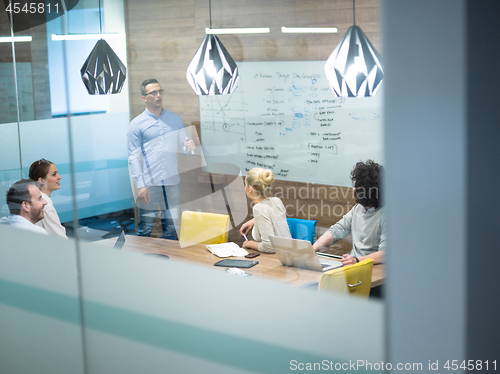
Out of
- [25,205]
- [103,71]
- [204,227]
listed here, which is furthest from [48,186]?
[204,227]

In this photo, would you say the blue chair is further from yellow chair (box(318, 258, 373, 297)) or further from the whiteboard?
yellow chair (box(318, 258, 373, 297))

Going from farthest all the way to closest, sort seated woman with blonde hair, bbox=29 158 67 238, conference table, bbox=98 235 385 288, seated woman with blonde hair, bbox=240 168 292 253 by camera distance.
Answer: seated woman with blonde hair, bbox=29 158 67 238
seated woman with blonde hair, bbox=240 168 292 253
conference table, bbox=98 235 385 288

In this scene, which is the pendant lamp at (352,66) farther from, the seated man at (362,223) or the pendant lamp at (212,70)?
the pendant lamp at (212,70)

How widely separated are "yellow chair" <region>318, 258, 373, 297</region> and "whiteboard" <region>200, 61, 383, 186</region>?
0.47 metres

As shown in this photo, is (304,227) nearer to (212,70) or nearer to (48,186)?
(212,70)

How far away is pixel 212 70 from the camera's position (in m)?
2.27

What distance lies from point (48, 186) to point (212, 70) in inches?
37.1

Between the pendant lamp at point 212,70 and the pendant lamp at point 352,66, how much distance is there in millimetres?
597

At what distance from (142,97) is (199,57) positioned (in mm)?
367

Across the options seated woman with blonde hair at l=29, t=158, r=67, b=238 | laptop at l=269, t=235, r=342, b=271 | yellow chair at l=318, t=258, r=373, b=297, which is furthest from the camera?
seated woman with blonde hair at l=29, t=158, r=67, b=238

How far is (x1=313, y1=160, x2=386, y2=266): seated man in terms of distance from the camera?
1.34m

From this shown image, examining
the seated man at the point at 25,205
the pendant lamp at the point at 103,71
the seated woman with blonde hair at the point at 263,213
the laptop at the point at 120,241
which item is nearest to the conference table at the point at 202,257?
the laptop at the point at 120,241

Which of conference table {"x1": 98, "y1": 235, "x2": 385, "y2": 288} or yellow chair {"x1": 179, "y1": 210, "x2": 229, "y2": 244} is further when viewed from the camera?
yellow chair {"x1": 179, "y1": 210, "x2": 229, "y2": 244}

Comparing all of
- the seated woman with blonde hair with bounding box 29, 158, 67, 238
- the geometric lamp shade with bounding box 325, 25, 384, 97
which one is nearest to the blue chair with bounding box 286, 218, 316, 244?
the geometric lamp shade with bounding box 325, 25, 384, 97
